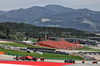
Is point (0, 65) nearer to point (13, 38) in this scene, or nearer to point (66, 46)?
point (66, 46)

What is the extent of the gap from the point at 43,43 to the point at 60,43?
10.0 metres

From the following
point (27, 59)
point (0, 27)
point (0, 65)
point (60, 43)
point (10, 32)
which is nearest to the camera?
point (0, 65)

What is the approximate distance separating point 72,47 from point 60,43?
336 inches

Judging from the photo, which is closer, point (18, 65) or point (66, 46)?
point (18, 65)

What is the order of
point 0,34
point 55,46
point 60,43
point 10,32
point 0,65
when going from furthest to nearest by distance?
point 10,32 → point 0,34 → point 60,43 → point 55,46 → point 0,65

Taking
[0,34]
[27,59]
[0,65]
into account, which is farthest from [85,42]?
[0,65]

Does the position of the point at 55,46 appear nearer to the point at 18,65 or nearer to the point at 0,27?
the point at 0,27

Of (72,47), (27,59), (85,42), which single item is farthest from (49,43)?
(27,59)

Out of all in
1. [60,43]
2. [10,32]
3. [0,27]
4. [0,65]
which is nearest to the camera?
[0,65]

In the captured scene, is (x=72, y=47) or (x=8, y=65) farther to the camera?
(x=72, y=47)

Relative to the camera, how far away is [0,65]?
112 feet

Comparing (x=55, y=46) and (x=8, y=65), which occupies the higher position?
(x=8, y=65)

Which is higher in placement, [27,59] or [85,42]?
[27,59]

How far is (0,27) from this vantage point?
186m
